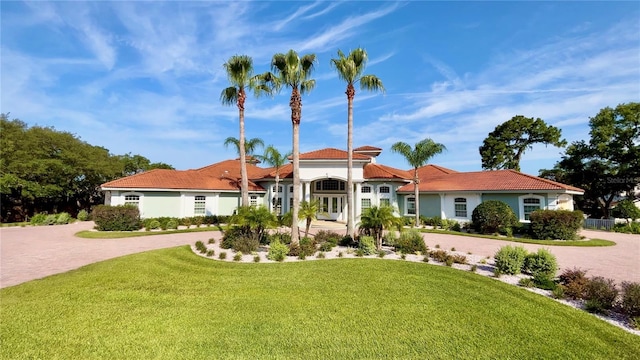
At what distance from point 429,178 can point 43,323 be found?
3167cm

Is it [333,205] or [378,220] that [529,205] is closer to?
[378,220]

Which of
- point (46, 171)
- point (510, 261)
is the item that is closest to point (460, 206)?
point (510, 261)

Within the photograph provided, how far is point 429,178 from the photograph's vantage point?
3158 cm

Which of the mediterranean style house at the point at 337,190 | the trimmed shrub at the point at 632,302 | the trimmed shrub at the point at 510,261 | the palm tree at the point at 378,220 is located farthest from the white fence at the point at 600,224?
the trimmed shrub at the point at 632,302

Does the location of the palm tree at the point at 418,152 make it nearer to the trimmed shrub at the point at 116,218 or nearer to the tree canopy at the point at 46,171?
the trimmed shrub at the point at 116,218

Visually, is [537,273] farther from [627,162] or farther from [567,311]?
[627,162]

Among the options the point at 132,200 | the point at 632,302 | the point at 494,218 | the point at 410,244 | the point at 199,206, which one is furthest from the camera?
the point at 199,206

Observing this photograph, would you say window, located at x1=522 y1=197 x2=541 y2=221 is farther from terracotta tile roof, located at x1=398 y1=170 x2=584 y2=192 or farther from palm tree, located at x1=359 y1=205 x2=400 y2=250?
palm tree, located at x1=359 y1=205 x2=400 y2=250

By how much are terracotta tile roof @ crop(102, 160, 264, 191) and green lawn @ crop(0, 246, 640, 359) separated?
1717 centimetres

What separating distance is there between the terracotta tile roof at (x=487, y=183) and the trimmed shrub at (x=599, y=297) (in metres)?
17.5

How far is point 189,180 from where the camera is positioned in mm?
27875

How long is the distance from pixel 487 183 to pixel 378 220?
16.9 metres

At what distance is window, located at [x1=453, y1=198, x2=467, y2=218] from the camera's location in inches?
1003

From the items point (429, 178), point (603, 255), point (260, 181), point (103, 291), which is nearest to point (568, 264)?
point (603, 255)
